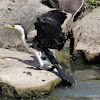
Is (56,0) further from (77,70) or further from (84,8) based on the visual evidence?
(77,70)

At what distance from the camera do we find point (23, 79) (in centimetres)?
575

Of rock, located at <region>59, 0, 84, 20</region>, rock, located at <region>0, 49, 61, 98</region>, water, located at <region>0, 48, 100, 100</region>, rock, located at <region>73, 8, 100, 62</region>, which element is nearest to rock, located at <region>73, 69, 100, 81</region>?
water, located at <region>0, 48, 100, 100</region>

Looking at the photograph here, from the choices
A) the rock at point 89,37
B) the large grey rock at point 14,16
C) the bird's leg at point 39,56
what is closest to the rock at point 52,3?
the large grey rock at point 14,16

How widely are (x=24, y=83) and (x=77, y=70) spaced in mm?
2317

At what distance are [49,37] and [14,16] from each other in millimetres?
2626

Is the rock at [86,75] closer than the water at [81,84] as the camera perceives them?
No

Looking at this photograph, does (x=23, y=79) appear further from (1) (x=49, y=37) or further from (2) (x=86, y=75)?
(2) (x=86, y=75)

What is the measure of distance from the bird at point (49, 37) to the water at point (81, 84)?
28cm

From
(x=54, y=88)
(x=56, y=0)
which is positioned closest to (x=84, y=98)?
(x=54, y=88)

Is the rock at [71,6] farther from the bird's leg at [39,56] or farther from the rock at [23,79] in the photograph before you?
the bird's leg at [39,56]

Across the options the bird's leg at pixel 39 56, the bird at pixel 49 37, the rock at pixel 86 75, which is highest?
the bird at pixel 49 37

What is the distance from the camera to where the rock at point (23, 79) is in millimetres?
5398

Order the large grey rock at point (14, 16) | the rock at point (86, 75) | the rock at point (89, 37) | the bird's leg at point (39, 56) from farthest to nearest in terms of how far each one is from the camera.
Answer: the large grey rock at point (14, 16), the rock at point (89, 37), the rock at point (86, 75), the bird's leg at point (39, 56)

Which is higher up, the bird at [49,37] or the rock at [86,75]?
the bird at [49,37]
